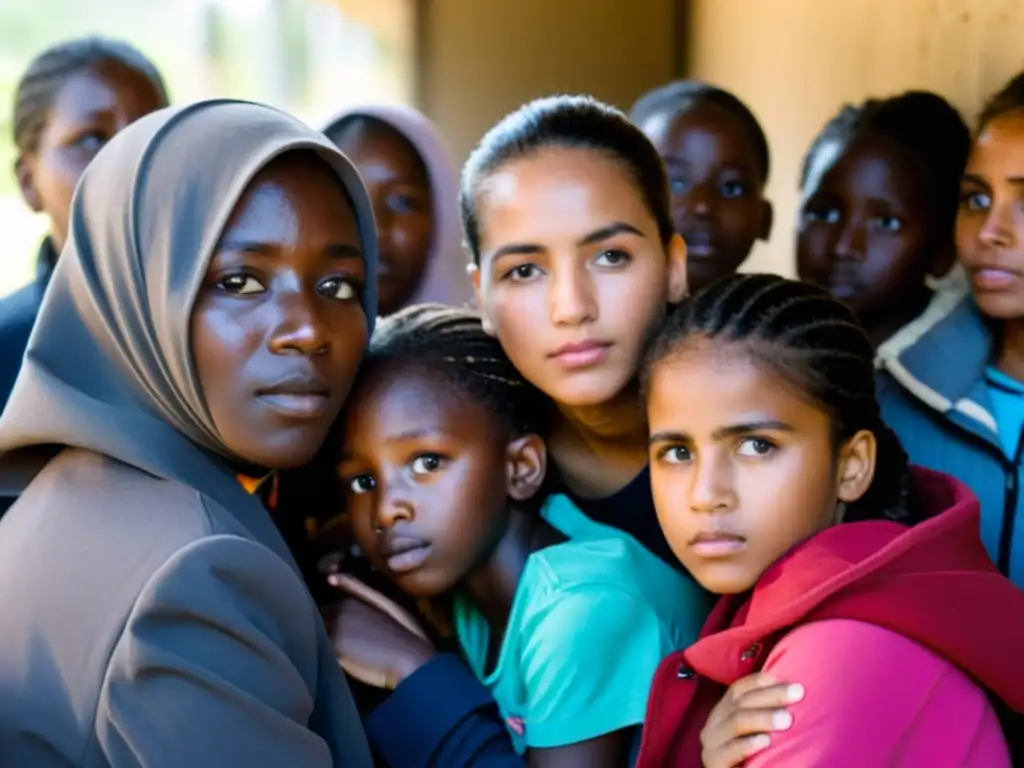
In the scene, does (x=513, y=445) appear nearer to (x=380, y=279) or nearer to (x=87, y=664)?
(x=87, y=664)

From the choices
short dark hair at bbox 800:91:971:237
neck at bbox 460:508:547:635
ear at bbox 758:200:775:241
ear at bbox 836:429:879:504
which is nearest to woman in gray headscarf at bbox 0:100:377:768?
neck at bbox 460:508:547:635

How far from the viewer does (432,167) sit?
2.34m

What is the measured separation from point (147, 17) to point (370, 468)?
2266 millimetres

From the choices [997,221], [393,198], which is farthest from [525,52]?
[997,221]

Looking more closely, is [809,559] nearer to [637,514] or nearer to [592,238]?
[637,514]

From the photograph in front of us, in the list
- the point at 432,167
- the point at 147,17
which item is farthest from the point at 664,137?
the point at 147,17

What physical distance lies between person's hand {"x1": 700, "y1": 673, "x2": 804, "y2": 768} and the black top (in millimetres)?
359

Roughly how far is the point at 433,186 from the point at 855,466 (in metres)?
1.35

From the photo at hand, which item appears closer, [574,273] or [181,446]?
[181,446]

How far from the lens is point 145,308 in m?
1.15

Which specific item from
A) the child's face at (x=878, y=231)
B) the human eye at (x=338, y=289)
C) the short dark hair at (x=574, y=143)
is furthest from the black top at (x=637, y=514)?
the child's face at (x=878, y=231)

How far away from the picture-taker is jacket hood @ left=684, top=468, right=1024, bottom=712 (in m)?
1.03

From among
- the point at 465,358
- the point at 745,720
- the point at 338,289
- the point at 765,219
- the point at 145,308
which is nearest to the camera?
the point at 745,720

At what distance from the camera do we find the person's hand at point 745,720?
3.32 ft
